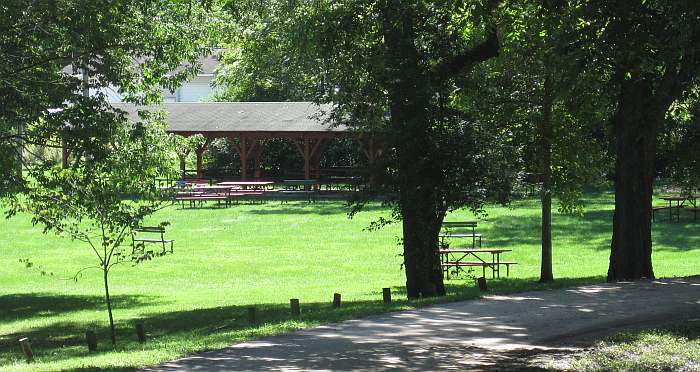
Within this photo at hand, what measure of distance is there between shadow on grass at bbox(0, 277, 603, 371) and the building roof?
1113 inches

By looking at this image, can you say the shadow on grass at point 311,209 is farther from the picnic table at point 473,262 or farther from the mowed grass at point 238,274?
the picnic table at point 473,262

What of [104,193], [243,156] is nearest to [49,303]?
[104,193]

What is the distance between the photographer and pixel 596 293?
50.1ft

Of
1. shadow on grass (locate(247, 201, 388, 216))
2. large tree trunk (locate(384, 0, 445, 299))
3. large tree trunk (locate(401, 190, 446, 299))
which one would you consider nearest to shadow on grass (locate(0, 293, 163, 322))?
large tree trunk (locate(401, 190, 446, 299))

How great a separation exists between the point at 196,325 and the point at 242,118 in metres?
36.6

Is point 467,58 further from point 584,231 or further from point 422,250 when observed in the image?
point 584,231

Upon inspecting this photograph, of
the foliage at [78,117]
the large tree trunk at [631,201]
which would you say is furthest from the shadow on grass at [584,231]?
the foliage at [78,117]

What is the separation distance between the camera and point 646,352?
1014cm

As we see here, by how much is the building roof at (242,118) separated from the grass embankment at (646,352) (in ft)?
119

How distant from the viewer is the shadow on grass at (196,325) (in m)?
11.9

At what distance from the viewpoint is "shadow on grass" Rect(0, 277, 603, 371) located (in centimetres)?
1190

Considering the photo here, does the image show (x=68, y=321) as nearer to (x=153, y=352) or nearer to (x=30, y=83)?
(x=30, y=83)

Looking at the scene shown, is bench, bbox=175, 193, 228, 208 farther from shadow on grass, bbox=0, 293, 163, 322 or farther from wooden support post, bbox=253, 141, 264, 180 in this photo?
shadow on grass, bbox=0, 293, 163, 322

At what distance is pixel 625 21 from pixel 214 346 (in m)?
5.76
